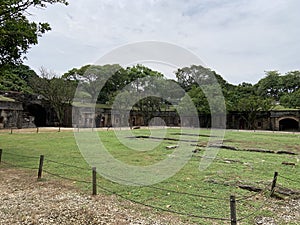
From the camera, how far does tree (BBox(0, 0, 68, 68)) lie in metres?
8.03

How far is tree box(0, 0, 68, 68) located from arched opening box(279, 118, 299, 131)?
2953cm

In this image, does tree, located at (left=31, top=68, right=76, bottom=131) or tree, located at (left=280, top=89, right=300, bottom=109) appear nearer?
tree, located at (left=280, top=89, right=300, bottom=109)

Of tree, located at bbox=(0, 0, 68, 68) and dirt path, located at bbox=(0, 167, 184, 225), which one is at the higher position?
tree, located at bbox=(0, 0, 68, 68)

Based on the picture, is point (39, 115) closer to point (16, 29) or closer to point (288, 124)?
point (16, 29)

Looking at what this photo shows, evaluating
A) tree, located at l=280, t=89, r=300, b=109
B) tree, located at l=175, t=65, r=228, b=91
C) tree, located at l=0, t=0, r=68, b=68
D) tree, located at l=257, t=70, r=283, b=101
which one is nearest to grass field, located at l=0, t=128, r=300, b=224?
tree, located at l=0, t=0, r=68, b=68

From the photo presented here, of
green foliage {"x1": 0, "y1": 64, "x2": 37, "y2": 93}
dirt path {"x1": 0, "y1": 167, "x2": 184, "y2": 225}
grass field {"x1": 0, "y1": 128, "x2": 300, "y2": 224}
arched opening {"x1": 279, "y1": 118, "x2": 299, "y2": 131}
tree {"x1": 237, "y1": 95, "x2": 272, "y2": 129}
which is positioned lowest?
dirt path {"x1": 0, "y1": 167, "x2": 184, "y2": 225}

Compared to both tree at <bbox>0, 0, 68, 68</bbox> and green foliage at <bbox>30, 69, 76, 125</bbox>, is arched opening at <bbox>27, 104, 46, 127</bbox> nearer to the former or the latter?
green foliage at <bbox>30, 69, 76, 125</bbox>

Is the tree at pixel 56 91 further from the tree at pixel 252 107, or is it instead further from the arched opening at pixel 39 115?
the tree at pixel 252 107

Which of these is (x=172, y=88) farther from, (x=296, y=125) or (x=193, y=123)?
(x=296, y=125)

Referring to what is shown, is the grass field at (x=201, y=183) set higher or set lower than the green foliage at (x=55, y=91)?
lower

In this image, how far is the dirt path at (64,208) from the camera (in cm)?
393

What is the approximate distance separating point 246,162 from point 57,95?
954 inches

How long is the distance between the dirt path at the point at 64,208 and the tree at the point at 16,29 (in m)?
5.21

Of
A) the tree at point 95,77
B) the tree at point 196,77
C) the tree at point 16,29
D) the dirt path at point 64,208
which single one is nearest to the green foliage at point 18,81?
the tree at point 95,77
